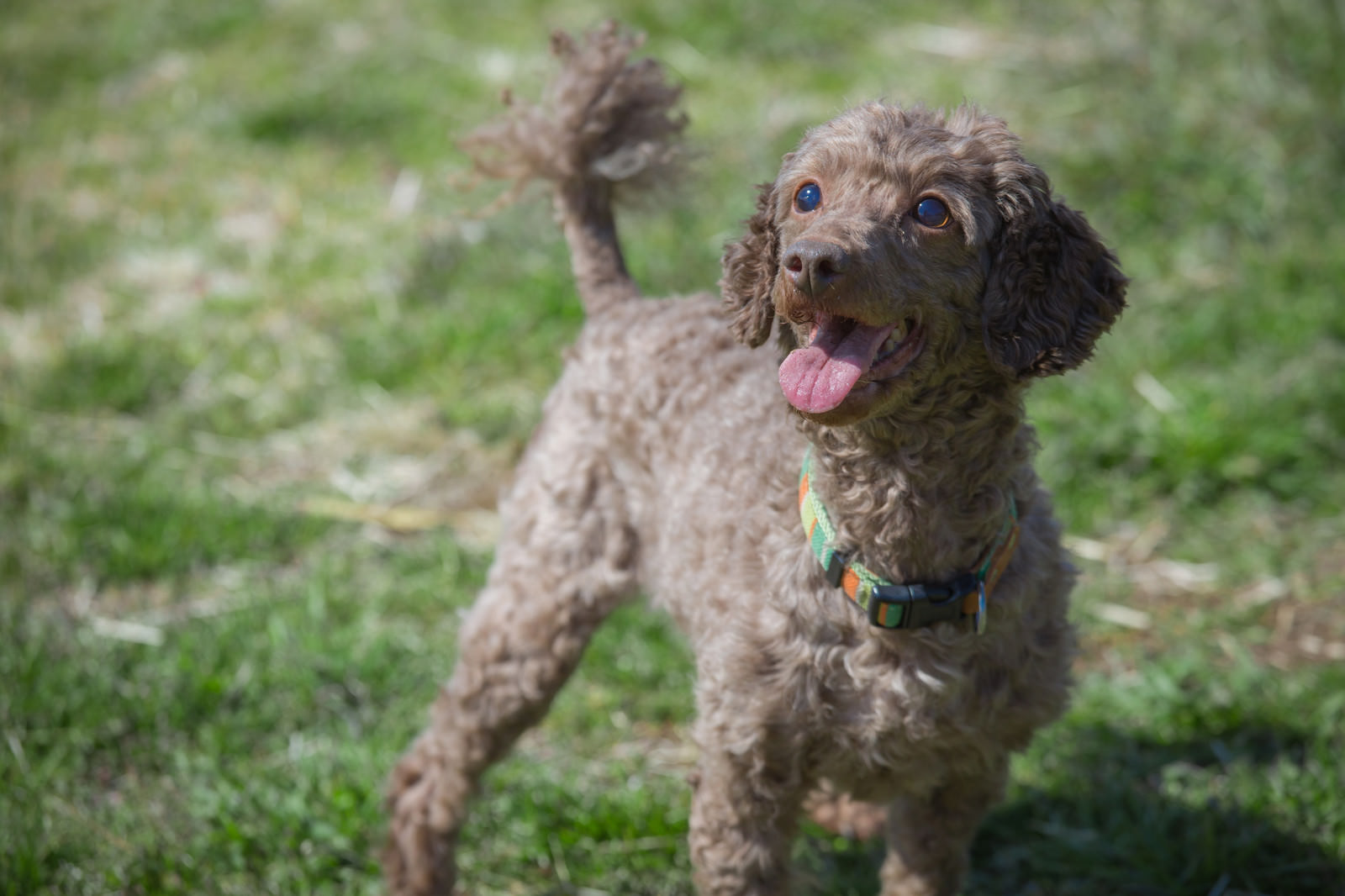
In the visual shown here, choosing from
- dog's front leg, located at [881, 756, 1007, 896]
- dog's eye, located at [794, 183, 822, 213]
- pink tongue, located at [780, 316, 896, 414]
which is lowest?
dog's front leg, located at [881, 756, 1007, 896]

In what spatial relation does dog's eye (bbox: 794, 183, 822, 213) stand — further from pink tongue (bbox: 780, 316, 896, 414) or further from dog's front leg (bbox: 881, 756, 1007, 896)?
dog's front leg (bbox: 881, 756, 1007, 896)

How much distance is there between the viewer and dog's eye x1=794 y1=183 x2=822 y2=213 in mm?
2480

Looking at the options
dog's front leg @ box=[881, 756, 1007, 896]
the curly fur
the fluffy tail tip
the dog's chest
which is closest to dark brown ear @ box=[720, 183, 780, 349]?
the curly fur

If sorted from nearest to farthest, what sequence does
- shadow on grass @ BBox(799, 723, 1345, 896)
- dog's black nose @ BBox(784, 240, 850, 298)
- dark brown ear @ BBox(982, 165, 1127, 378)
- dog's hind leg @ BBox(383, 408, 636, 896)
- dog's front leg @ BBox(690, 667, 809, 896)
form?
dog's black nose @ BBox(784, 240, 850, 298), dark brown ear @ BBox(982, 165, 1127, 378), dog's front leg @ BBox(690, 667, 809, 896), shadow on grass @ BBox(799, 723, 1345, 896), dog's hind leg @ BBox(383, 408, 636, 896)

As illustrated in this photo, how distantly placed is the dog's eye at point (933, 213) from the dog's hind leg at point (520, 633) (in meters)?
1.21

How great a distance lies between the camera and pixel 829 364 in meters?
2.25

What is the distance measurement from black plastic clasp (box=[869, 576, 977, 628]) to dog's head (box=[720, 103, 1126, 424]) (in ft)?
1.20

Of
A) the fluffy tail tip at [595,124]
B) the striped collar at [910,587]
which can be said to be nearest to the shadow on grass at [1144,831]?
the striped collar at [910,587]

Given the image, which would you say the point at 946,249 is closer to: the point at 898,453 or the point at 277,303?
the point at 898,453

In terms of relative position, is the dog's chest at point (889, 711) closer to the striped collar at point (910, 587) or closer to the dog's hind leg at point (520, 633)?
the striped collar at point (910, 587)

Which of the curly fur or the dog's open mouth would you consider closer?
the dog's open mouth


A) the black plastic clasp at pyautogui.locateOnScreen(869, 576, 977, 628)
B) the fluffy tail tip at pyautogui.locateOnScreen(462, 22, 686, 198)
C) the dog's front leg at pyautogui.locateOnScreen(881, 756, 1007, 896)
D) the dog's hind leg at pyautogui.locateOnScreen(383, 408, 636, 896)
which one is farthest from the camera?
the fluffy tail tip at pyautogui.locateOnScreen(462, 22, 686, 198)

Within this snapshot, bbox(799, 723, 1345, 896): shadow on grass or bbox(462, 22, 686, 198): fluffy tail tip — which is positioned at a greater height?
bbox(462, 22, 686, 198): fluffy tail tip

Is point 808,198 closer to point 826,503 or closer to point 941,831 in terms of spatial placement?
point 826,503
